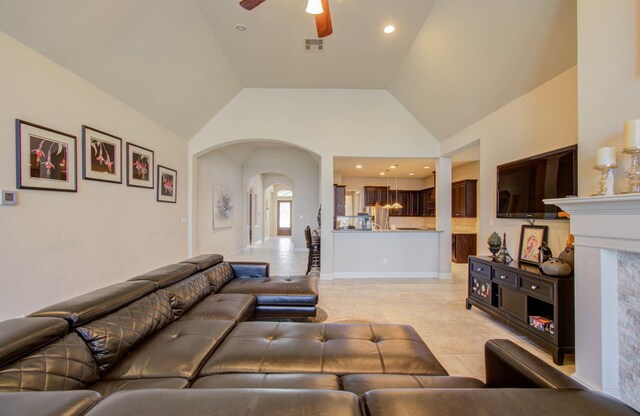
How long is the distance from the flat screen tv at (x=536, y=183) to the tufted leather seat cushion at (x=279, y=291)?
264 cm

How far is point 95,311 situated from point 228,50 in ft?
13.0

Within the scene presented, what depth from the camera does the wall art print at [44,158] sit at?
232 cm

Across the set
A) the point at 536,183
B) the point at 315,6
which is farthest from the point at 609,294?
the point at 315,6

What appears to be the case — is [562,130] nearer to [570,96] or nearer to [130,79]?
[570,96]

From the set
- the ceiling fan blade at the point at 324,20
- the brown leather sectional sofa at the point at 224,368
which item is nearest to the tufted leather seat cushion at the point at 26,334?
the brown leather sectional sofa at the point at 224,368

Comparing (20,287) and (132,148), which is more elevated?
(132,148)

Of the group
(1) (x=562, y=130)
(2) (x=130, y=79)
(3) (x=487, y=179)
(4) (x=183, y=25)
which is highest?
(4) (x=183, y=25)

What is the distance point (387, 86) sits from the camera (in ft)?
16.8

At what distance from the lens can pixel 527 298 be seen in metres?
2.65

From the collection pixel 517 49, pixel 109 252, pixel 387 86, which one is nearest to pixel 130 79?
pixel 109 252

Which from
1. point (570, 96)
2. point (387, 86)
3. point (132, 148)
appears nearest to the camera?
point (570, 96)

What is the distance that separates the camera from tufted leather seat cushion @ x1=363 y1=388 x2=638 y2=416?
79 centimetres

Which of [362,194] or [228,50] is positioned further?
[362,194]

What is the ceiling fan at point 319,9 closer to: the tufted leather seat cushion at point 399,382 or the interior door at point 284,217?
the tufted leather seat cushion at point 399,382
